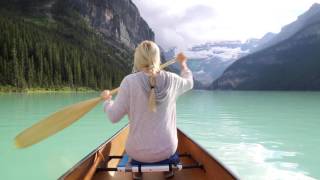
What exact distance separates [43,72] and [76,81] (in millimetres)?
14792

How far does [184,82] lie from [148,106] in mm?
786

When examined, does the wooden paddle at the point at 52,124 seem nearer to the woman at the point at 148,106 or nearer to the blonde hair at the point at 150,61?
the woman at the point at 148,106

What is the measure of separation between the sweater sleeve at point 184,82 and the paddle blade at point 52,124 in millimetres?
2066

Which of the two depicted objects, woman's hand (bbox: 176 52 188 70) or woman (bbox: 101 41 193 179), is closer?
woman (bbox: 101 41 193 179)

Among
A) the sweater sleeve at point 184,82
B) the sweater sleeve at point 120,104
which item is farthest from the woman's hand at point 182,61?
the sweater sleeve at point 120,104

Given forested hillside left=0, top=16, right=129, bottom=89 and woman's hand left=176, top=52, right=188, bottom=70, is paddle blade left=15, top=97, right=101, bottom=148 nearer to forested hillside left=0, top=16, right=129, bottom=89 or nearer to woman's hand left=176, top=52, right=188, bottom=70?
woman's hand left=176, top=52, right=188, bottom=70

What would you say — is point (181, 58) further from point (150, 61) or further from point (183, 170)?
point (183, 170)

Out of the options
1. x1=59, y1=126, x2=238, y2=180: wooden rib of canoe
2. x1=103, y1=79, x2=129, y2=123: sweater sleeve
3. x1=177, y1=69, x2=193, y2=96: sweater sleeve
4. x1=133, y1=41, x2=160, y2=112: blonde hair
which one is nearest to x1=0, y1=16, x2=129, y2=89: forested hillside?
x1=59, y1=126, x2=238, y2=180: wooden rib of canoe

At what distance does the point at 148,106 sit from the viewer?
598 cm

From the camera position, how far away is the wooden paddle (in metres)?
7.95

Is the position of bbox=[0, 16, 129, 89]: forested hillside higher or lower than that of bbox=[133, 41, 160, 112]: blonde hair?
higher

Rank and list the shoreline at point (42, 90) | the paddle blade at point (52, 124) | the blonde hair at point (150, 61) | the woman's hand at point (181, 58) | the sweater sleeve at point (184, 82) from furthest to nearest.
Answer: the shoreline at point (42, 90), the paddle blade at point (52, 124), the woman's hand at point (181, 58), the sweater sleeve at point (184, 82), the blonde hair at point (150, 61)

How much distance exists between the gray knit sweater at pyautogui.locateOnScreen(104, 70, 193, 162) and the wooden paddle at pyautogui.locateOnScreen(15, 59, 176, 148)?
178 centimetres

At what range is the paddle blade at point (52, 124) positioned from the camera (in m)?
7.95
